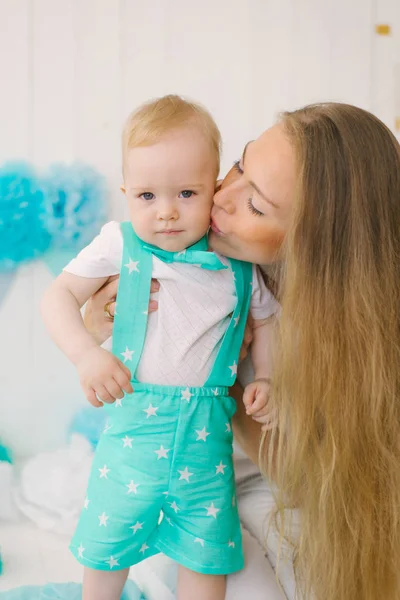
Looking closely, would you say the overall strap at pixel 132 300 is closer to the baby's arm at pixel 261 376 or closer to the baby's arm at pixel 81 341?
the baby's arm at pixel 81 341

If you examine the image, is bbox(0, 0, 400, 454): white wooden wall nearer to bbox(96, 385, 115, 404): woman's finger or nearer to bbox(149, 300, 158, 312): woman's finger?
bbox(149, 300, 158, 312): woman's finger

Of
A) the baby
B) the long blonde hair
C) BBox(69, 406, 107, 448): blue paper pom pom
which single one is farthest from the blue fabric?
BBox(69, 406, 107, 448): blue paper pom pom


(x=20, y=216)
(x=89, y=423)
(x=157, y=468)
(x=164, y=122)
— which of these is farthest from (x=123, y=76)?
(x=157, y=468)

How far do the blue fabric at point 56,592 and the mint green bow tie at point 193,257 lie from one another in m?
0.78

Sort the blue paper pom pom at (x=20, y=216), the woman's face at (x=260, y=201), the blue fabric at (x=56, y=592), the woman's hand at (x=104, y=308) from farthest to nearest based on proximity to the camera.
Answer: the blue paper pom pom at (x=20, y=216) < the blue fabric at (x=56, y=592) < the woman's hand at (x=104, y=308) < the woman's face at (x=260, y=201)

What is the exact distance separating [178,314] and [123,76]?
3.44ft

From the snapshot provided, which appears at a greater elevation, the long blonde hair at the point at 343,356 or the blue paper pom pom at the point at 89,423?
the long blonde hair at the point at 343,356

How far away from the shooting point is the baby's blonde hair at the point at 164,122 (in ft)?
4.01

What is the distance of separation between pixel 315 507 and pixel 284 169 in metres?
0.61

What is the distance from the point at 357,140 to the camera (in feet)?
4.02

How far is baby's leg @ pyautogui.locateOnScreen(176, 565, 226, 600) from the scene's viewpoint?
128cm

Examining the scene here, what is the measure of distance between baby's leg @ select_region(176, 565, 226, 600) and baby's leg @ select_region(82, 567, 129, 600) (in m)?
0.11

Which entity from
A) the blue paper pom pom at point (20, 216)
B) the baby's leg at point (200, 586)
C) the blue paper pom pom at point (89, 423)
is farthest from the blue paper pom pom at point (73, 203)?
the baby's leg at point (200, 586)

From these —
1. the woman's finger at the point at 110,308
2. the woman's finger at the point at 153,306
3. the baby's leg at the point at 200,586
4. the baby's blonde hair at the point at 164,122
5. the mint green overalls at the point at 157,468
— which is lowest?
the baby's leg at the point at 200,586
